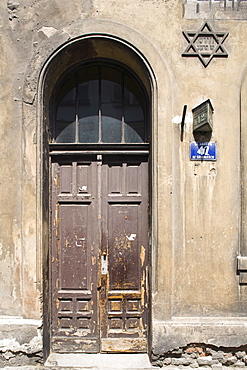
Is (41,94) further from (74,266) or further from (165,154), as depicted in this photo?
(74,266)

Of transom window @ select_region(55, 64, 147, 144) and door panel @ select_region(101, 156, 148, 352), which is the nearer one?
door panel @ select_region(101, 156, 148, 352)

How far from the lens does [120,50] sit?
3875 mm

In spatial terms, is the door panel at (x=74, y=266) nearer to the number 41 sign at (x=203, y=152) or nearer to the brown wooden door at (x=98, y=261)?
the brown wooden door at (x=98, y=261)

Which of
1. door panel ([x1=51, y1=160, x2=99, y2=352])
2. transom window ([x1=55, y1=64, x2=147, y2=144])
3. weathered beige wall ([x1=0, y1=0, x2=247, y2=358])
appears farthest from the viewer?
transom window ([x1=55, y1=64, x2=147, y2=144])

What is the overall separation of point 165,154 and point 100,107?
49.0 inches

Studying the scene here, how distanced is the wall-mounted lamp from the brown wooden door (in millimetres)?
960

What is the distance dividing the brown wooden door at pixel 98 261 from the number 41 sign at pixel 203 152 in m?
0.74

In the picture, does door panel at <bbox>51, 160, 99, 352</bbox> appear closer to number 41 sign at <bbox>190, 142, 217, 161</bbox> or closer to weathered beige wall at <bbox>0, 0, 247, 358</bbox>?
weathered beige wall at <bbox>0, 0, 247, 358</bbox>

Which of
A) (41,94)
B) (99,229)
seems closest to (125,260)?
(99,229)

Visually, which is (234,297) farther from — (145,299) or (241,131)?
(241,131)

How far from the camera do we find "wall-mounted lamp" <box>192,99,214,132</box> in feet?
11.1

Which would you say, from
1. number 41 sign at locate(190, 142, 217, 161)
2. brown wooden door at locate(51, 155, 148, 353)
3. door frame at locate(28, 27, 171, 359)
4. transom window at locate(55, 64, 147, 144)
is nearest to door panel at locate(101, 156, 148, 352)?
brown wooden door at locate(51, 155, 148, 353)

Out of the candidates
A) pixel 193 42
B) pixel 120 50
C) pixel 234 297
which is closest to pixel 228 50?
pixel 193 42

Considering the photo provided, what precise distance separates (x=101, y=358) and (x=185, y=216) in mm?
2258
